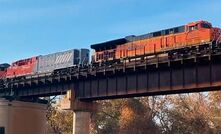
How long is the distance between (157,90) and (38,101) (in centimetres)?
2859

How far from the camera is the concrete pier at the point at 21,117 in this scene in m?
50.5

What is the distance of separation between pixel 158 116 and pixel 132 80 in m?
48.7

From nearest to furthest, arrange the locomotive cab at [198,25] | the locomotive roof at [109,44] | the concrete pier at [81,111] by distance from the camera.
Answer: the locomotive cab at [198,25] < the concrete pier at [81,111] < the locomotive roof at [109,44]

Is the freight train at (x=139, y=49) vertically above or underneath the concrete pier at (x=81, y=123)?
above

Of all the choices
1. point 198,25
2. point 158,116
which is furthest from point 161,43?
point 158,116

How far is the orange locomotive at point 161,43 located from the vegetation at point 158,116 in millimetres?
34030

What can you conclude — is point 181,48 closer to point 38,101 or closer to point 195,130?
point 38,101

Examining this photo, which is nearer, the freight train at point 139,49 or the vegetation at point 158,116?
the freight train at point 139,49

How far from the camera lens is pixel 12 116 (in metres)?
51.5

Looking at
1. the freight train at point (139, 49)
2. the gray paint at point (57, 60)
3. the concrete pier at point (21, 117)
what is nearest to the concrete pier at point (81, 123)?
the freight train at point (139, 49)

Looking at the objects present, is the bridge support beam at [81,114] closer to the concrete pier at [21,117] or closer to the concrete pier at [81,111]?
the concrete pier at [81,111]

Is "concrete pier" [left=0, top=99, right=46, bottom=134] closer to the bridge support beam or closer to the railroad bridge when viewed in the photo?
the railroad bridge

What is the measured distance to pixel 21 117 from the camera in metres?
52.8

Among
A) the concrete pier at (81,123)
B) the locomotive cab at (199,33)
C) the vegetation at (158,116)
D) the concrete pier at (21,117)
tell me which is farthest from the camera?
the vegetation at (158,116)
